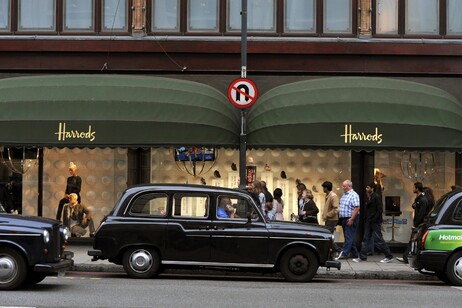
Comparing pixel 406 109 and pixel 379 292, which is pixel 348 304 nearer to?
pixel 379 292

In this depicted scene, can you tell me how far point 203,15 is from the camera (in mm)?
21172

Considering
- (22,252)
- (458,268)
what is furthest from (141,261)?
(458,268)

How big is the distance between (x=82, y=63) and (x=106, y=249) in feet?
24.7

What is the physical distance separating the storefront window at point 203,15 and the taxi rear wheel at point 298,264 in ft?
26.5

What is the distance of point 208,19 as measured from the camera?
21.2 meters

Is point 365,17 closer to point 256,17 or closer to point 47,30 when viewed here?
point 256,17

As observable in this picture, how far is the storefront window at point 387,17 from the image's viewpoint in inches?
827

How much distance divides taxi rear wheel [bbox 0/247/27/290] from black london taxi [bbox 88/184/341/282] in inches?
103

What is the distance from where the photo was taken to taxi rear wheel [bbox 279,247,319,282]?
14945mm

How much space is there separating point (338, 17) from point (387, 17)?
49.0 inches

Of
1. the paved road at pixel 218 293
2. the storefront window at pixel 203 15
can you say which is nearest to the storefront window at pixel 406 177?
the storefront window at pixel 203 15

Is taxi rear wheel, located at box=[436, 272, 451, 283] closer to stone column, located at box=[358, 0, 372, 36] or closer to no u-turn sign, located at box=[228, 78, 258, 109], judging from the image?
no u-turn sign, located at box=[228, 78, 258, 109]

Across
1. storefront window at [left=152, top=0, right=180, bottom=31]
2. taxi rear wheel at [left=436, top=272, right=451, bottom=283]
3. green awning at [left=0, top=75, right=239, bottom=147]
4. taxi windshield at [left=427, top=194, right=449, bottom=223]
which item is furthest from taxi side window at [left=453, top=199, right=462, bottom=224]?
storefront window at [left=152, top=0, right=180, bottom=31]

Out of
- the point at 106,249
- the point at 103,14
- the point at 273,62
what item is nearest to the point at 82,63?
the point at 103,14
